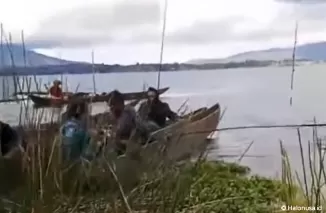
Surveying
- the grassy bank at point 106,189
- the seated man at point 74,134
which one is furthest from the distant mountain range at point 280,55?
the grassy bank at point 106,189

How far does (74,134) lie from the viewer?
6.30 ft

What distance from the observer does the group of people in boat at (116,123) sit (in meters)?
1.72

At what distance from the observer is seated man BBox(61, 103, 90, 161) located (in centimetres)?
166

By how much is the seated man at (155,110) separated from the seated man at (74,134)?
0.22 metres

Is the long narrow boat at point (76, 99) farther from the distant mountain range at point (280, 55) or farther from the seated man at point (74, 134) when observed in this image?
the distant mountain range at point (280, 55)

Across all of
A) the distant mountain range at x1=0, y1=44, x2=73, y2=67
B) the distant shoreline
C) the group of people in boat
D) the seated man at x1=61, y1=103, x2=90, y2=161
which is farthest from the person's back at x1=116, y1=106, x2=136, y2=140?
the distant mountain range at x1=0, y1=44, x2=73, y2=67

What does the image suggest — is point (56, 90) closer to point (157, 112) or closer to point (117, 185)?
point (157, 112)

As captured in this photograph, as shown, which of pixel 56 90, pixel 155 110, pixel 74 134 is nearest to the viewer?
pixel 74 134

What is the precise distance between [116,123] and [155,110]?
0.25 metres

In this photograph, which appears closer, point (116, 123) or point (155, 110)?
point (116, 123)

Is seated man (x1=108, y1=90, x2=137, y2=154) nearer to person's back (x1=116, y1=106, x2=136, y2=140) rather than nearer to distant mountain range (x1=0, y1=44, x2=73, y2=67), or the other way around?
person's back (x1=116, y1=106, x2=136, y2=140)

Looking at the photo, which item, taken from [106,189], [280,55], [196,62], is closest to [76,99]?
[196,62]

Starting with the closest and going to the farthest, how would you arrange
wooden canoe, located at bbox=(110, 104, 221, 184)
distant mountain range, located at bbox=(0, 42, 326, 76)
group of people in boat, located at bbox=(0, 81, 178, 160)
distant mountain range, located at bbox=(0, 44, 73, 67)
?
wooden canoe, located at bbox=(110, 104, 221, 184)
group of people in boat, located at bbox=(0, 81, 178, 160)
distant mountain range, located at bbox=(0, 44, 73, 67)
distant mountain range, located at bbox=(0, 42, 326, 76)

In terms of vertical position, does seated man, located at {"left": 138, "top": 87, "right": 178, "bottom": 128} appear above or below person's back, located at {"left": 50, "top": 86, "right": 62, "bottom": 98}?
below
